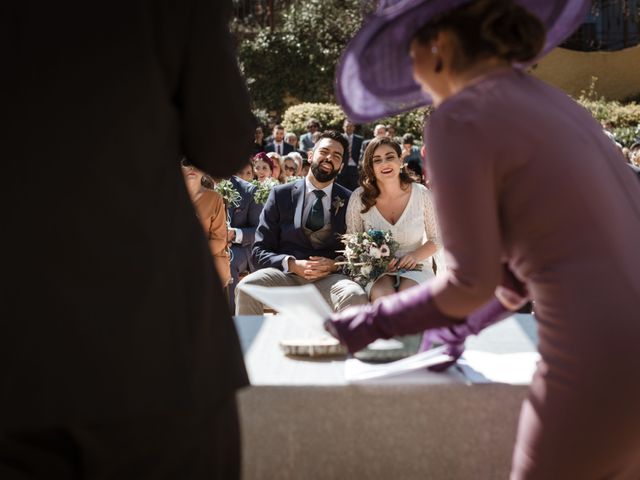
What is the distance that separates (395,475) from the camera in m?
2.17

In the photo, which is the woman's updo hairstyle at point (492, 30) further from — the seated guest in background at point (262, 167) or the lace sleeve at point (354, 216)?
the seated guest in background at point (262, 167)

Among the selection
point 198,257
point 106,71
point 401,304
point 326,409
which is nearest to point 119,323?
point 198,257

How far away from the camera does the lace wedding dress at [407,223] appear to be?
4.95m

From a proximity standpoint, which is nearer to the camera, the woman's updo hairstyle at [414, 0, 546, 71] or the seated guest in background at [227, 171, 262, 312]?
the woman's updo hairstyle at [414, 0, 546, 71]

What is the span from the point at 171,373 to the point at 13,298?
267mm

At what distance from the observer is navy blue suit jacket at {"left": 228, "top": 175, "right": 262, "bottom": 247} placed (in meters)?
6.56

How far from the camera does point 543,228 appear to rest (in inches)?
59.4

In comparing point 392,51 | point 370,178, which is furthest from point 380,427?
point 370,178

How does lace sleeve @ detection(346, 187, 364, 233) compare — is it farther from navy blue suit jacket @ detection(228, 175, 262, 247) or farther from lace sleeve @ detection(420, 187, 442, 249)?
navy blue suit jacket @ detection(228, 175, 262, 247)

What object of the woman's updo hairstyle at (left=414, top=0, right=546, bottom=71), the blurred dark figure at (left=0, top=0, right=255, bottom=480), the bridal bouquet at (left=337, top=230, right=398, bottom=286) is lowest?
the bridal bouquet at (left=337, top=230, right=398, bottom=286)

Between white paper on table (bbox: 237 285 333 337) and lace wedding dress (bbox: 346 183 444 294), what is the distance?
305cm

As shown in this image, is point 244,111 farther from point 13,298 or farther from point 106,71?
point 13,298

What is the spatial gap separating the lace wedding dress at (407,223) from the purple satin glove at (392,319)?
312 centimetres

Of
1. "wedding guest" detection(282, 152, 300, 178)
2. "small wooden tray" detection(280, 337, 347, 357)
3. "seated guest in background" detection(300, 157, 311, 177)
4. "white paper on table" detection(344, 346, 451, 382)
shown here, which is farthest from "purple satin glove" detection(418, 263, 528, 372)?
"seated guest in background" detection(300, 157, 311, 177)
